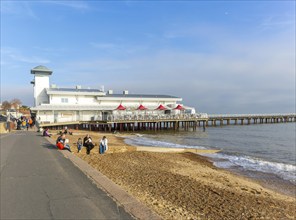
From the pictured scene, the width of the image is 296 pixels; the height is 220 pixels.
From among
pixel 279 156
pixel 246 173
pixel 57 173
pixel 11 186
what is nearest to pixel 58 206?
pixel 11 186

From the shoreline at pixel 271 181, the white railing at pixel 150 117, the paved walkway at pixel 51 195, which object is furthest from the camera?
the white railing at pixel 150 117

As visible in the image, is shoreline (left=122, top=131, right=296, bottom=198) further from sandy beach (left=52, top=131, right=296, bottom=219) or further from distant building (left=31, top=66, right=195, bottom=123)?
distant building (left=31, top=66, right=195, bottom=123)

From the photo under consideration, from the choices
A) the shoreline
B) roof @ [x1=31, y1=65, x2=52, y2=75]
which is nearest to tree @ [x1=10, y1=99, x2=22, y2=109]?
roof @ [x1=31, y1=65, x2=52, y2=75]

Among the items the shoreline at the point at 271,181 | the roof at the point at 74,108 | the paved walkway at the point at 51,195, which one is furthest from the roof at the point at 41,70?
the shoreline at the point at 271,181

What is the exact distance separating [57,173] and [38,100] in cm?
3734

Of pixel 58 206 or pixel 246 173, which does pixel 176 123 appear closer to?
pixel 246 173

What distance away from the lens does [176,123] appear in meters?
45.6

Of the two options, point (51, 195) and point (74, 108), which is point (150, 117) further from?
point (51, 195)

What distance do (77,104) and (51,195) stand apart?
35.4 metres

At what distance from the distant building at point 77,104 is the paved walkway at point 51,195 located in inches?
1089

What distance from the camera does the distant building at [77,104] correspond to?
36.3 metres

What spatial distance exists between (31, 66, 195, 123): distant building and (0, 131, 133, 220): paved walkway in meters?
27.7

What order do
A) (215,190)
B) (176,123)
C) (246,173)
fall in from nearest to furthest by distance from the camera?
(215,190)
(246,173)
(176,123)

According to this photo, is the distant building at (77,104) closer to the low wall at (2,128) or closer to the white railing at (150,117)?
the white railing at (150,117)
